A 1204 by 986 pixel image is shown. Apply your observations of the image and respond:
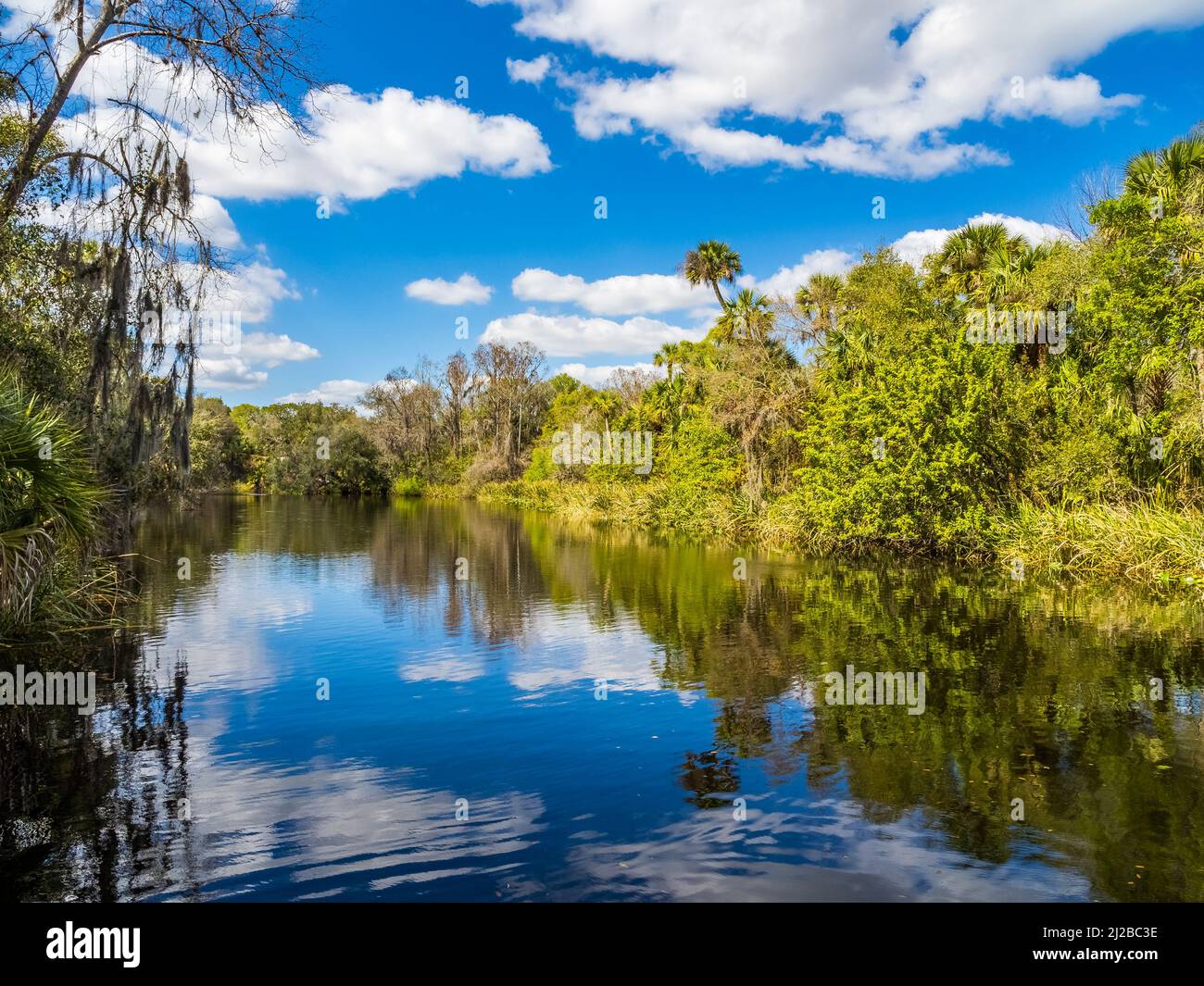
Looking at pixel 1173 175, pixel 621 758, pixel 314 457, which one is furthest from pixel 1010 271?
pixel 314 457

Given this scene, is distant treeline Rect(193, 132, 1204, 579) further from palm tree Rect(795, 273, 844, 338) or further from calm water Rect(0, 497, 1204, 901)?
calm water Rect(0, 497, 1204, 901)

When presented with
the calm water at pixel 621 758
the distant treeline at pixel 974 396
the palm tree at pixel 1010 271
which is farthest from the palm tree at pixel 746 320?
the calm water at pixel 621 758

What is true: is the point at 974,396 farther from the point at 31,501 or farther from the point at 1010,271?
the point at 31,501

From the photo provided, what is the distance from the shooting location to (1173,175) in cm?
1878

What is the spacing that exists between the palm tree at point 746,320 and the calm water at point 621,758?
63.4ft

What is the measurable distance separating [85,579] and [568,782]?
10331 millimetres

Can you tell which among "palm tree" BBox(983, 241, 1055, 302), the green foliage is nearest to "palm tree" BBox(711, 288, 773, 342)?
"palm tree" BBox(983, 241, 1055, 302)

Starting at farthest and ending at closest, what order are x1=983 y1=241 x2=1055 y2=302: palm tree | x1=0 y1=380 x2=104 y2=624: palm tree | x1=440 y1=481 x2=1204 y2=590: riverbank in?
x1=983 y1=241 x2=1055 y2=302: palm tree, x1=440 y1=481 x2=1204 y2=590: riverbank, x1=0 y1=380 x2=104 y2=624: palm tree

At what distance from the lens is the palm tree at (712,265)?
4125cm

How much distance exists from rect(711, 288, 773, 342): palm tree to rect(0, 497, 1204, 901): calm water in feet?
63.4

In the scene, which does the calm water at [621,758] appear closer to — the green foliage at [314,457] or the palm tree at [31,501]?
the palm tree at [31,501]

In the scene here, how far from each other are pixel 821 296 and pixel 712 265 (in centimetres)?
835

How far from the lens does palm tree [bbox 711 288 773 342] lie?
33.5 meters

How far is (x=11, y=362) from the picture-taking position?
1263cm
